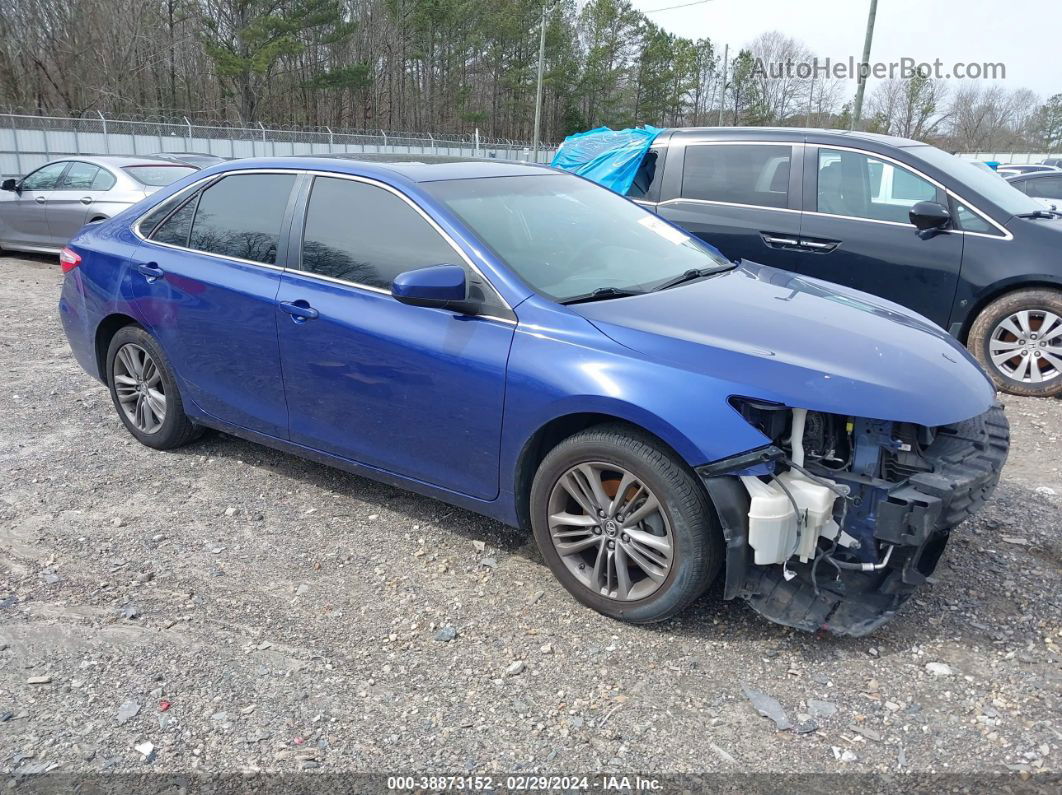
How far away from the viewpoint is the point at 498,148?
4491 cm

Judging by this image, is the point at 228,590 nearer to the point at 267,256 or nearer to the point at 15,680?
the point at 15,680

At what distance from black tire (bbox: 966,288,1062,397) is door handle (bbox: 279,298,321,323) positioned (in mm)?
4720

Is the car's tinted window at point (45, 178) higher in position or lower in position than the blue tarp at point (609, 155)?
lower

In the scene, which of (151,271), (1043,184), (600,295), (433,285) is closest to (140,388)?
(151,271)

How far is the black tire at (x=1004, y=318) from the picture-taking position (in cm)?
588

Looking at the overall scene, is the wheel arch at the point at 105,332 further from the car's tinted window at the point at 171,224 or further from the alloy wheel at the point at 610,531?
the alloy wheel at the point at 610,531

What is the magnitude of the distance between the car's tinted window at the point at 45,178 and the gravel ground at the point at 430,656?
831 centimetres

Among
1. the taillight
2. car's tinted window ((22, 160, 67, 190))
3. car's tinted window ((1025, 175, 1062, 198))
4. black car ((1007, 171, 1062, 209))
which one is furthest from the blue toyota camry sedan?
car's tinted window ((1025, 175, 1062, 198))

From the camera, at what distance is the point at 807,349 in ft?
9.89

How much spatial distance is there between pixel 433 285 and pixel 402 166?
3.54 feet

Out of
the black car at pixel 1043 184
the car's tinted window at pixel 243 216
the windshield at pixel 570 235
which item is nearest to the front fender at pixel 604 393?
the windshield at pixel 570 235

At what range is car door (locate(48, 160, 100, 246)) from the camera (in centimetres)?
1064

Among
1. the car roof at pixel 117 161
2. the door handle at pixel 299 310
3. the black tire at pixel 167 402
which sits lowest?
the black tire at pixel 167 402

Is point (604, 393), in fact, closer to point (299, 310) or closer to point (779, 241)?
point (299, 310)
